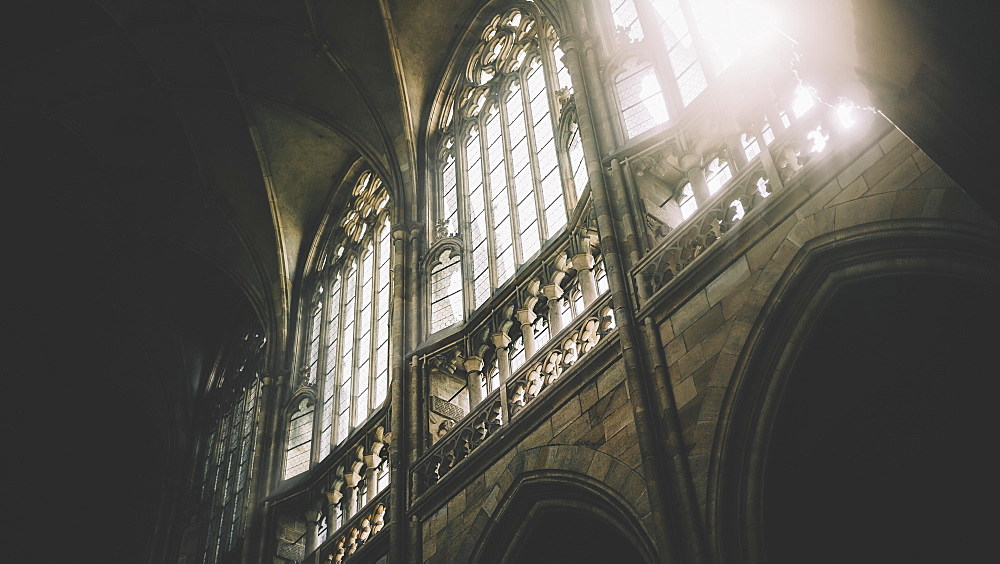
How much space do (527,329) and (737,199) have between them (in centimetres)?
280

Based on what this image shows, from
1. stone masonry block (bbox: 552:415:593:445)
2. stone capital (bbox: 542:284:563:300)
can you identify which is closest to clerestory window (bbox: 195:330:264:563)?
stone capital (bbox: 542:284:563:300)

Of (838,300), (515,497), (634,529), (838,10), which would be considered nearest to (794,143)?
(838,300)

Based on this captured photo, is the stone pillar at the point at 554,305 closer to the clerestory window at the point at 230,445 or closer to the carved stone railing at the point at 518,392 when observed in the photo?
the carved stone railing at the point at 518,392

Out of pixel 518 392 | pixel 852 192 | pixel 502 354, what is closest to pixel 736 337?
pixel 852 192

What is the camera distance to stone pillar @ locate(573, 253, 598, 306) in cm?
902

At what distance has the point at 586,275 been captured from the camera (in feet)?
30.1

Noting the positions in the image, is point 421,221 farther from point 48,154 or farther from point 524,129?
point 48,154

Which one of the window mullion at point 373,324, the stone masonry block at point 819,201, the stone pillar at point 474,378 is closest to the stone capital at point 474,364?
the stone pillar at point 474,378

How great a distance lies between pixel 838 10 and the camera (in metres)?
3.41

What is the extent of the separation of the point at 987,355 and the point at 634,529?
98.0 inches

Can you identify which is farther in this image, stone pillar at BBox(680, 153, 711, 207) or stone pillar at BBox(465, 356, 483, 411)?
stone pillar at BBox(465, 356, 483, 411)

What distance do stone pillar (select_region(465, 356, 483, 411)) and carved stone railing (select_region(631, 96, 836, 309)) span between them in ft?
8.84

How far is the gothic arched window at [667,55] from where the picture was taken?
9.48m

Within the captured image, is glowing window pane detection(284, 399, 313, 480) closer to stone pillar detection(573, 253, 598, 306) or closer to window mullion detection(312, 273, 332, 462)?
window mullion detection(312, 273, 332, 462)
